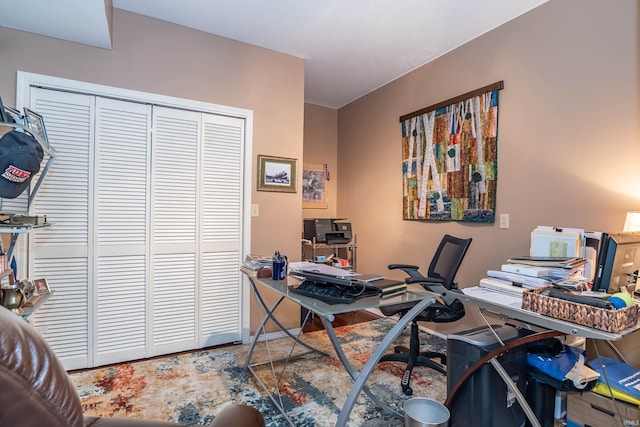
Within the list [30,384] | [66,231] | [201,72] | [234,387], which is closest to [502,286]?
[30,384]

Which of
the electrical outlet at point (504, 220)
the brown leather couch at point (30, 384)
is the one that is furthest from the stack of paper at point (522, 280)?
the brown leather couch at point (30, 384)

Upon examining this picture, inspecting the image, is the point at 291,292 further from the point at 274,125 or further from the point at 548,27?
the point at 548,27

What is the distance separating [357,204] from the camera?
13.8 feet

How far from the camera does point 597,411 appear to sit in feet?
4.68

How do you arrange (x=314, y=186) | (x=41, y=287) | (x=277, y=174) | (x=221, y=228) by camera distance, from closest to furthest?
(x=41, y=287), (x=221, y=228), (x=277, y=174), (x=314, y=186)

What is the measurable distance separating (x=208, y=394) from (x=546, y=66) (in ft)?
10.6

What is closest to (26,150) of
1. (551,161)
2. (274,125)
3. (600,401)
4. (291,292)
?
(291,292)

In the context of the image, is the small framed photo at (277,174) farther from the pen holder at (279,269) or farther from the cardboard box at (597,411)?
the cardboard box at (597,411)

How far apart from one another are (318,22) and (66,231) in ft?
8.17

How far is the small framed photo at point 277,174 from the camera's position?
2979mm

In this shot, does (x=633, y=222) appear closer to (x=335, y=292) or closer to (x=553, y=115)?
(x=553, y=115)

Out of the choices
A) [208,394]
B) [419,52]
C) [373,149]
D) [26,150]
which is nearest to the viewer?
[26,150]

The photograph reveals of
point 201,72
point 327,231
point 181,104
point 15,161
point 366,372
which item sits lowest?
point 366,372

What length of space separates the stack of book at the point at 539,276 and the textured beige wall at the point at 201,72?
200cm
